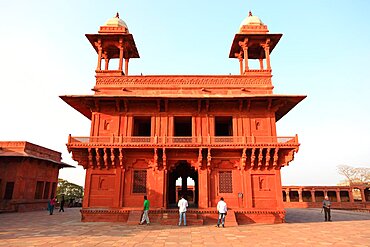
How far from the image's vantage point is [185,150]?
15156 millimetres

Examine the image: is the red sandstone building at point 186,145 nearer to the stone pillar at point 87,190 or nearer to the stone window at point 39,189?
the stone pillar at point 87,190

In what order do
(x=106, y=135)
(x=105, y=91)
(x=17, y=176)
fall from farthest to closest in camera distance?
1. (x=17, y=176)
2. (x=105, y=91)
3. (x=106, y=135)

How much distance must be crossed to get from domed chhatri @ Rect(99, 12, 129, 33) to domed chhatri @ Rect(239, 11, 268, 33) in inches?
322

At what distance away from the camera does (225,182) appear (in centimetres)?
1496

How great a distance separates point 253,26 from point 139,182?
12.9 m

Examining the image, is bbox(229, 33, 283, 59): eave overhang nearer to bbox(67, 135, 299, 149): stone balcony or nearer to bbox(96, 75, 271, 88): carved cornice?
bbox(96, 75, 271, 88): carved cornice

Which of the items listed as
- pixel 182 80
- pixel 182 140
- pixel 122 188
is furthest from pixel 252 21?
pixel 122 188

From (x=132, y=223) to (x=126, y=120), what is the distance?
6.08 metres

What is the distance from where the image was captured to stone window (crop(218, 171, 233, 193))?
1480 centimetres

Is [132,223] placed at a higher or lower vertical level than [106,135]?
lower

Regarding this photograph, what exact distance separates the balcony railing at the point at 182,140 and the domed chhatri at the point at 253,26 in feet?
25.0

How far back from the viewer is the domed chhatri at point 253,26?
17.5m

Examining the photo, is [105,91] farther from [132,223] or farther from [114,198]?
[132,223]

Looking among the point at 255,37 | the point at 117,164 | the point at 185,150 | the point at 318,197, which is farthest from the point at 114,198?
the point at 318,197
